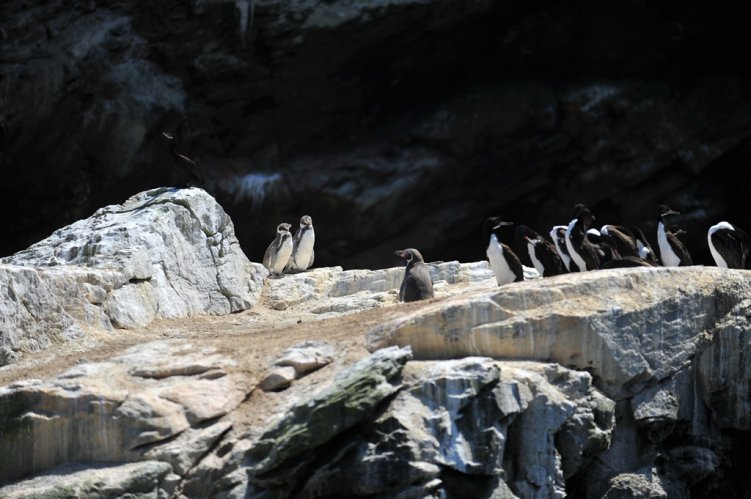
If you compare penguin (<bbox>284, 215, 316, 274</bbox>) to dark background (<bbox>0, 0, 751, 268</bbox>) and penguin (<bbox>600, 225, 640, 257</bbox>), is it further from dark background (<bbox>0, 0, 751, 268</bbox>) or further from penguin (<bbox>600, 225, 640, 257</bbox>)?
dark background (<bbox>0, 0, 751, 268</bbox>)

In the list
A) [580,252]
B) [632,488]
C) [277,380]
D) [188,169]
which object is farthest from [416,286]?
[188,169]

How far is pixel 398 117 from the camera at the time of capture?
30.0m

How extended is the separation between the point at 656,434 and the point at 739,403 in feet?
3.63

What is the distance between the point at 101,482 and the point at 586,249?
7732 mm

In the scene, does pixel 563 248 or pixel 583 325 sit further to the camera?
pixel 563 248

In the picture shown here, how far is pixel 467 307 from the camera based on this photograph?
483 inches

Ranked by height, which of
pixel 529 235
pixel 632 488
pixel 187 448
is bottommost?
pixel 632 488

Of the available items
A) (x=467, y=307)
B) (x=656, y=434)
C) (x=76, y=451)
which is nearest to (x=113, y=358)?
(x=76, y=451)

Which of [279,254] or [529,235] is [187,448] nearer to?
[529,235]

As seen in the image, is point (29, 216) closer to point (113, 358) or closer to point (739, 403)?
point (113, 358)

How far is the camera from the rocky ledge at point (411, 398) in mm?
10969

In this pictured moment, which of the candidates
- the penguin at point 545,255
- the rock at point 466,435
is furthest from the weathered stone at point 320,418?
the penguin at point 545,255

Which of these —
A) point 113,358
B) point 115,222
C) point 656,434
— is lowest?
point 656,434

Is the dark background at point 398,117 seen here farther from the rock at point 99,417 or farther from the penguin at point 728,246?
the rock at point 99,417
